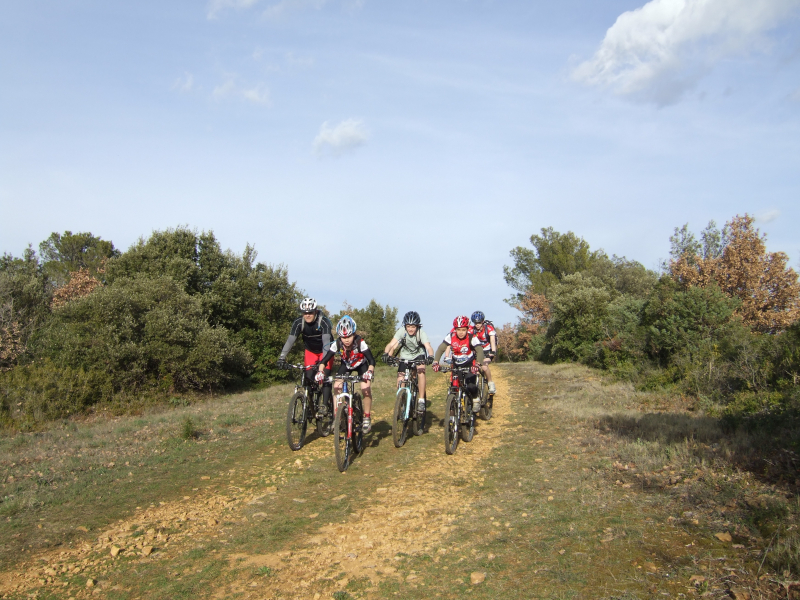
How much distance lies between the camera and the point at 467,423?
10188mm

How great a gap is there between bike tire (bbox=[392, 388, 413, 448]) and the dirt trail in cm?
156

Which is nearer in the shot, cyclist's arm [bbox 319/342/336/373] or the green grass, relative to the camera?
the green grass

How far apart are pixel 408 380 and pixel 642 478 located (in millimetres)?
4242

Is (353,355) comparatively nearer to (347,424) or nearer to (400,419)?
(347,424)

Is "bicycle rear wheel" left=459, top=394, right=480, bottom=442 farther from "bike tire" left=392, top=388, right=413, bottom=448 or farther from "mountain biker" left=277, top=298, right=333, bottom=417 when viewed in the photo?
"mountain biker" left=277, top=298, right=333, bottom=417

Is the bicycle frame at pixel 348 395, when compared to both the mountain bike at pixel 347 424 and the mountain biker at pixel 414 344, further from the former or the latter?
the mountain biker at pixel 414 344

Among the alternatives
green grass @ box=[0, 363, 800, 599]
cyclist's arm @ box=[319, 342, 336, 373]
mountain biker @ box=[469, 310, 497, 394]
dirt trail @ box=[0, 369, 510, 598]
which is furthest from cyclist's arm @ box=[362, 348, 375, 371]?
mountain biker @ box=[469, 310, 497, 394]

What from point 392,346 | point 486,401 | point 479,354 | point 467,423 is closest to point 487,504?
point 467,423

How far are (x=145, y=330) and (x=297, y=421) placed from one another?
1475 cm

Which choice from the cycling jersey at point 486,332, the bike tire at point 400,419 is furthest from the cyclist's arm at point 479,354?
the bike tire at point 400,419

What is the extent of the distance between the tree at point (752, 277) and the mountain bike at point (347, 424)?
29.3 meters

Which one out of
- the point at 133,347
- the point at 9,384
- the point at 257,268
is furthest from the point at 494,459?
the point at 257,268

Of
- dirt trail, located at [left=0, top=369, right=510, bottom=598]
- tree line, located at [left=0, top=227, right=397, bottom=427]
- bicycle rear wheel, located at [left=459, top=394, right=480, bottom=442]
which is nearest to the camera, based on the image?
dirt trail, located at [left=0, top=369, right=510, bottom=598]

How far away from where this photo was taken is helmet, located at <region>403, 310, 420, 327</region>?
10227 mm
